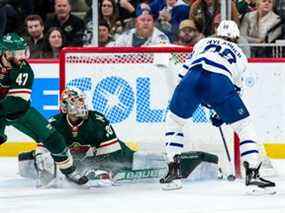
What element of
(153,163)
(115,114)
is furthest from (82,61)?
(153,163)

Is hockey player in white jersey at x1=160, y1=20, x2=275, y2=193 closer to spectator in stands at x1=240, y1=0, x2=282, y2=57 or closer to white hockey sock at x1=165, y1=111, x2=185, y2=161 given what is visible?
white hockey sock at x1=165, y1=111, x2=185, y2=161

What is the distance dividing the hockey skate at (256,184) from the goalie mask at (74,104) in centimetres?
106

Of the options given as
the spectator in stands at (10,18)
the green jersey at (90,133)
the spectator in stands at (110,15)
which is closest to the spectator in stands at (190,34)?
the spectator in stands at (110,15)

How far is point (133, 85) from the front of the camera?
6.59 metres

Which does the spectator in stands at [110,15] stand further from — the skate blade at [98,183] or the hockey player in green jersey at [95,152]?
the skate blade at [98,183]

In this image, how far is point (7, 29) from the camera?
820 centimetres

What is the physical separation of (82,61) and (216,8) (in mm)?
1709

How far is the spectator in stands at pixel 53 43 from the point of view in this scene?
783cm

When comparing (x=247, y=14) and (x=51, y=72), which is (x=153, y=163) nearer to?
(x=51, y=72)

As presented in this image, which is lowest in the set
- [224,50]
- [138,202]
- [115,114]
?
[138,202]

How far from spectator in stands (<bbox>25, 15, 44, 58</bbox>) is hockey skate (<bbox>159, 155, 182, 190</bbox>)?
256 cm

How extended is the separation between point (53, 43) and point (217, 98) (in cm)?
271

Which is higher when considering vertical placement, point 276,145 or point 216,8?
point 216,8

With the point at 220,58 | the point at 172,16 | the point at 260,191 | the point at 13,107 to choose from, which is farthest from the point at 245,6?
the point at 13,107
